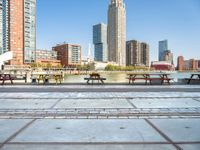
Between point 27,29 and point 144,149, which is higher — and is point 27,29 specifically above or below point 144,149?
above

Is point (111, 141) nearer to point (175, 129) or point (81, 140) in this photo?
point (81, 140)

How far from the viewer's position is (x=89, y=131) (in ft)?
18.6

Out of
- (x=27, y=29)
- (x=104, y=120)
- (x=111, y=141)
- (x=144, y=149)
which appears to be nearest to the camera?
(x=144, y=149)

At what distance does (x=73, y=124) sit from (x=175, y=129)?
229 centimetres

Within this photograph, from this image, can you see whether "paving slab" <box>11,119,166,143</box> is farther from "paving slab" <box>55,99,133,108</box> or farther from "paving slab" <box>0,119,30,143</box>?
"paving slab" <box>55,99,133,108</box>

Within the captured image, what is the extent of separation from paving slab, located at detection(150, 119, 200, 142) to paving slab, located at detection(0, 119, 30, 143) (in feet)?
10.1

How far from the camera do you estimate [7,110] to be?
829 cm

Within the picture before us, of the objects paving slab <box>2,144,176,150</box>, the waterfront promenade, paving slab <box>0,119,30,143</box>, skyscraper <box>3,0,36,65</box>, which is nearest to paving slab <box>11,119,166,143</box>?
the waterfront promenade

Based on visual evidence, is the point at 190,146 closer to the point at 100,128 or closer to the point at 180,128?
the point at 180,128

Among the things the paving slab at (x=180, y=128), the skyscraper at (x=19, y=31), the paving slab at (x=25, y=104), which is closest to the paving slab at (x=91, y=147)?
the paving slab at (x=180, y=128)

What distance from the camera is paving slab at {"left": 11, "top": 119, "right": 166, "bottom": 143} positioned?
16.6 ft

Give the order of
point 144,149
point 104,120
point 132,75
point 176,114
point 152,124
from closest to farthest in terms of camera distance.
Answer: point 144,149 → point 152,124 → point 104,120 → point 176,114 → point 132,75

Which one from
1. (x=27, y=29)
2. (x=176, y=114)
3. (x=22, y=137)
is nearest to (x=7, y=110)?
(x=22, y=137)

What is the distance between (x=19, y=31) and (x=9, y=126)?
136 m
